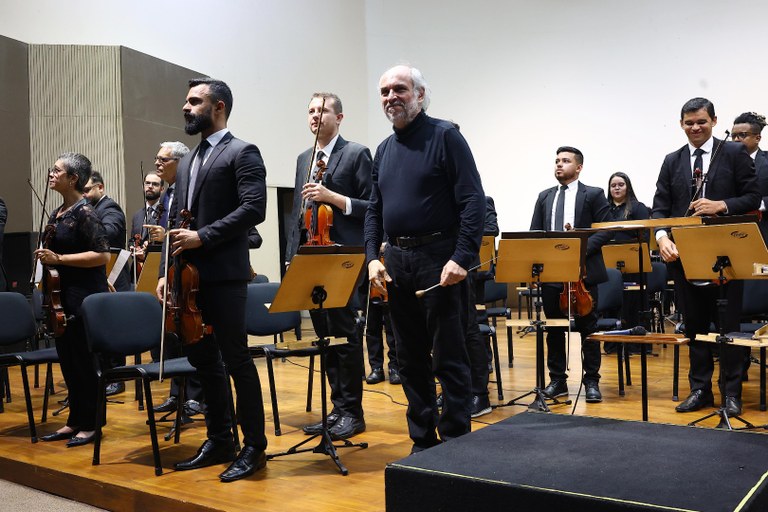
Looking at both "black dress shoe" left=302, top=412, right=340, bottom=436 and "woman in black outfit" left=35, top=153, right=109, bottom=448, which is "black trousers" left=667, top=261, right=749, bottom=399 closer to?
"black dress shoe" left=302, top=412, right=340, bottom=436

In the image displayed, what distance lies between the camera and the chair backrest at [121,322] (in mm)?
3820

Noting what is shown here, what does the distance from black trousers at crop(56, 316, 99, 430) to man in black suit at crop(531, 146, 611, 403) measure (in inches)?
100

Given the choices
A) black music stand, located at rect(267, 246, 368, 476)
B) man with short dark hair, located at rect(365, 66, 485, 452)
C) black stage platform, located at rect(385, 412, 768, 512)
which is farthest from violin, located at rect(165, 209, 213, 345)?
black stage platform, located at rect(385, 412, 768, 512)

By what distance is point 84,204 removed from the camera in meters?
4.12

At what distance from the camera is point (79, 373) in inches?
162

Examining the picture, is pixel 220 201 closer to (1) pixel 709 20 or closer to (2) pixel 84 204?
(2) pixel 84 204

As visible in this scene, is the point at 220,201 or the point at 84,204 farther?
the point at 84,204

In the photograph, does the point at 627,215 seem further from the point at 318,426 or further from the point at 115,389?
the point at 115,389

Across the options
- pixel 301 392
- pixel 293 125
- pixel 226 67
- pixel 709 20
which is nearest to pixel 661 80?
pixel 709 20

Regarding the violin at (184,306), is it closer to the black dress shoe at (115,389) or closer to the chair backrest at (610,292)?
the black dress shoe at (115,389)

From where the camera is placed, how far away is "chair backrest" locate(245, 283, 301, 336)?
183 inches

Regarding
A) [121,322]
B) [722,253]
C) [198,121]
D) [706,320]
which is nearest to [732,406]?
[706,320]

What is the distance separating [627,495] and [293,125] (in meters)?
9.45

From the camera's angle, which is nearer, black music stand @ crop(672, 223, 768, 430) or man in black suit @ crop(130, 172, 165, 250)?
black music stand @ crop(672, 223, 768, 430)
